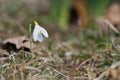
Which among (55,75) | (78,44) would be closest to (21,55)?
(55,75)

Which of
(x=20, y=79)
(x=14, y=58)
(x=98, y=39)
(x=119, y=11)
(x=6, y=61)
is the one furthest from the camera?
(x=119, y=11)

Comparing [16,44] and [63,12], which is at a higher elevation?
[63,12]

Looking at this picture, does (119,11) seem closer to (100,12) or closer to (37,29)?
(100,12)

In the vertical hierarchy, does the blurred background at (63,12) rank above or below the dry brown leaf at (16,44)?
above

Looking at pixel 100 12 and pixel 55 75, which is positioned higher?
pixel 100 12

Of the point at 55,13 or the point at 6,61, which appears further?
the point at 55,13

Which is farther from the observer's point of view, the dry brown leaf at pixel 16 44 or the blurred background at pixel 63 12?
the blurred background at pixel 63 12

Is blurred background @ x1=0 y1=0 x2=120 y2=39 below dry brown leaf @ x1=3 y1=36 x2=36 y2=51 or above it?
above

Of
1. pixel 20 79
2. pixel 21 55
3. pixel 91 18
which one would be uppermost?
pixel 91 18

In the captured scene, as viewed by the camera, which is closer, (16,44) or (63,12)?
(16,44)

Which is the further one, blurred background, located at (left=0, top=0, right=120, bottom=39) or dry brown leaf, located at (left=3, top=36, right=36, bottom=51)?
blurred background, located at (left=0, top=0, right=120, bottom=39)

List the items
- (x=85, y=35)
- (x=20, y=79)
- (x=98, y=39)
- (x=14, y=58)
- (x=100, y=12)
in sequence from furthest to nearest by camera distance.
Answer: (x=100, y=12), (x=85, y=35), (x=98, y=39), (x=14, y=58), (x=20, y=79)
